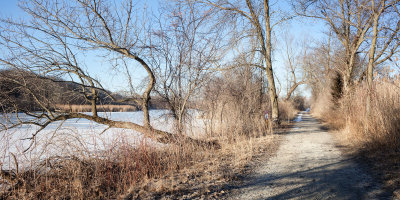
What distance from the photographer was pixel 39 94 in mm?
5660

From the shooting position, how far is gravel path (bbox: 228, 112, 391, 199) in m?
3.29

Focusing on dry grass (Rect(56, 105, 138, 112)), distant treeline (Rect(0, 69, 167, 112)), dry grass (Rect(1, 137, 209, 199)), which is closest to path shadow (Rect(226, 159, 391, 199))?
dry grass (Rect(1, 137, 209, 199))

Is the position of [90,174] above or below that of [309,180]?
below

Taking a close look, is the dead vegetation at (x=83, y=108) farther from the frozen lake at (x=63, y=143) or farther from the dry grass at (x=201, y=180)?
the dry grass at (x=201, y=180)

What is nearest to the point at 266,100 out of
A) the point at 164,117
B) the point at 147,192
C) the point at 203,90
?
the point at 203,90

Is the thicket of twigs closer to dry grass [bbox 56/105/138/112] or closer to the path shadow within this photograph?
the path shadow

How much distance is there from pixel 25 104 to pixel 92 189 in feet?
10.3

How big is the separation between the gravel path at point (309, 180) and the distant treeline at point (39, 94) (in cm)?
441

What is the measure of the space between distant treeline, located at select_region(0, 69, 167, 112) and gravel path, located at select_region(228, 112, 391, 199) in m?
4.41

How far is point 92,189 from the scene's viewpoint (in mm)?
4387

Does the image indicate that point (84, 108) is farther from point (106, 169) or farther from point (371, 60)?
point (371, 60)

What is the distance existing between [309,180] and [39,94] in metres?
6.46

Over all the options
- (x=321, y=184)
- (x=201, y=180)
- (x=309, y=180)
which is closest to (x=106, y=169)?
(x=201, y=180)

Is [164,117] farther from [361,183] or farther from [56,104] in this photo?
[361,183]
